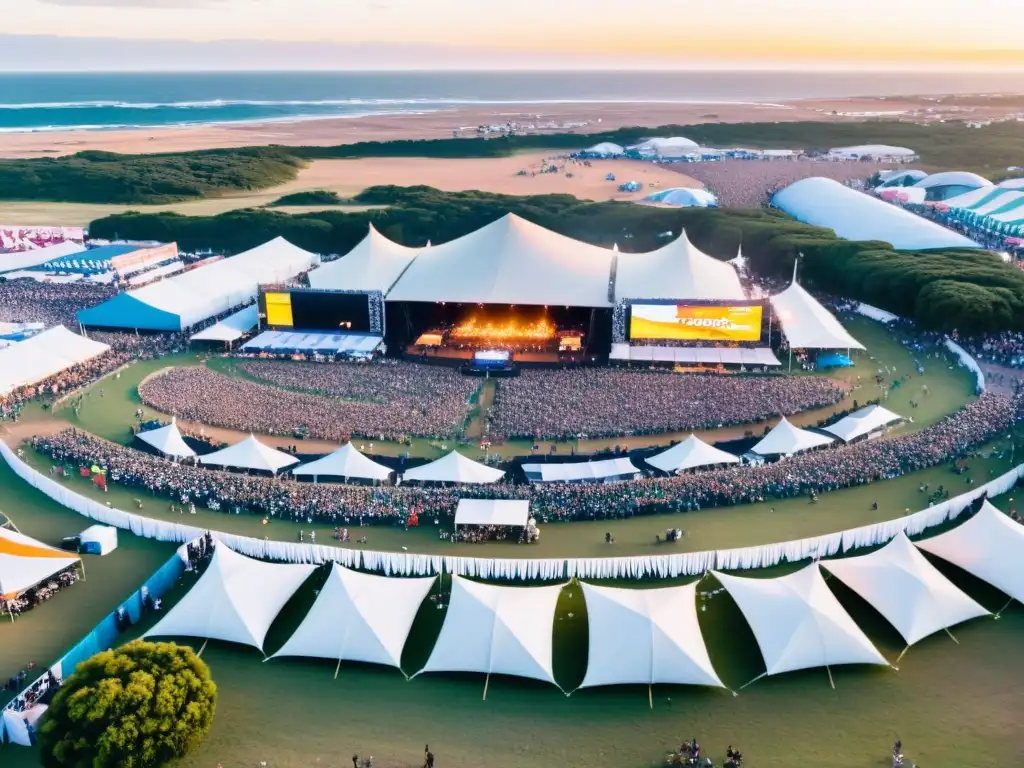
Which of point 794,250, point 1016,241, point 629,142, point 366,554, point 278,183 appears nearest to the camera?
point 366,554

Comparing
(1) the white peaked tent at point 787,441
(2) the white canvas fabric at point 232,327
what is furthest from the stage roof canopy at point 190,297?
(1) the white peaked tent at point 787,441

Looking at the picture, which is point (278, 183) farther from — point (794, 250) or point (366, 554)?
point (366, 554)

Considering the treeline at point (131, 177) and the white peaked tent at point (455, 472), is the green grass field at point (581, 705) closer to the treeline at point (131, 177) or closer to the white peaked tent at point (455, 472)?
the white peaked tent at point (455, 472)

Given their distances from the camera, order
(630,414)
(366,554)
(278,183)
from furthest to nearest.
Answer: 1. (278,183)
2. (630,414)
3. (366,554)

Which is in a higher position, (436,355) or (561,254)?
(561,254)

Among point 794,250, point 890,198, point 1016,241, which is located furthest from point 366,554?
point 890,198

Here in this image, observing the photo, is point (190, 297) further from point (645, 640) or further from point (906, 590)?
point (906, 590)
